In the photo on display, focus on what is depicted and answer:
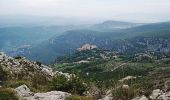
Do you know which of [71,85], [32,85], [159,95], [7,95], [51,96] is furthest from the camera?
[32,85]

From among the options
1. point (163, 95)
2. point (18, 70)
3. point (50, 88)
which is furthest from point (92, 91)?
point (18, 70)

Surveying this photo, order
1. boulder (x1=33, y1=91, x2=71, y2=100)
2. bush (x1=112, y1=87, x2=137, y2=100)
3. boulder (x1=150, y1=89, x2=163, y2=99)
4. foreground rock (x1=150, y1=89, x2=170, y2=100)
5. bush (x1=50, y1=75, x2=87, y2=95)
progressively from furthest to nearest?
bush (x1=50, y1=75, x2=87, y2=95)
bush (x1=112, y1=87, x2=137, y2=100)
boulder (x1=33, y1=91, x2=71, y2=100)
boulder (x1=150, y1=89, x2=163, y2=99)
foreground rock (x1=150, y1=89, x2=170, y2=100)

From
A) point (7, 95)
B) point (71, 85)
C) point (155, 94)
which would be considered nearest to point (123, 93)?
point (155, 94)

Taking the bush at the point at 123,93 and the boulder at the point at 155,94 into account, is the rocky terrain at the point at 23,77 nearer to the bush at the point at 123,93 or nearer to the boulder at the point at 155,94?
the bush at the point at 123,93

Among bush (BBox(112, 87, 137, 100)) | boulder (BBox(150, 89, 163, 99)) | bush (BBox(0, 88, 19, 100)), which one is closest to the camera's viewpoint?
bush (BBox(0, 88, 19, 100))

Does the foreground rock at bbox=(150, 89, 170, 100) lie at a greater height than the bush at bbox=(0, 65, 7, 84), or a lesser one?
greater

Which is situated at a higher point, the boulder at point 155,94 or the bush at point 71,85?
Result: the boulder at point 155,94

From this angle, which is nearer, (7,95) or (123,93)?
(7,95)

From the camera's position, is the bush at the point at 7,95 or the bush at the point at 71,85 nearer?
the bush at the point at 7,95

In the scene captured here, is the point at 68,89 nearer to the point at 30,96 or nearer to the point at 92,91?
the point at 92,91

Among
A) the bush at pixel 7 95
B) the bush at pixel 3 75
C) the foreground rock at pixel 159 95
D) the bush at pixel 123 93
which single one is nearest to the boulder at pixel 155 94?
the foreground rock at pixel 159 95

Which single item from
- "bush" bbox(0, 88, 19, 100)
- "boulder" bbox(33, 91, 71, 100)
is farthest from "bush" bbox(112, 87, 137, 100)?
"bush" bbox(0, 88, 19, 100)

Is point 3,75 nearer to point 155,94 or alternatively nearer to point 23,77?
point 23,77

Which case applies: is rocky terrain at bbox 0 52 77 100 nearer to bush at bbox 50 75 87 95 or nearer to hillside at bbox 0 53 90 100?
hillside at bbox 0 53 90 100
